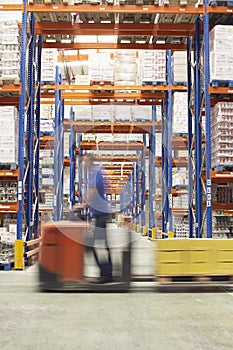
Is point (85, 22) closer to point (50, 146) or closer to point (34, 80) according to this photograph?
point (34, 80)

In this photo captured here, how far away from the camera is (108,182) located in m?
11.0

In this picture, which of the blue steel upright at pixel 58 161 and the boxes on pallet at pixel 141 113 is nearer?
the blue steel upright at pixel 58 161

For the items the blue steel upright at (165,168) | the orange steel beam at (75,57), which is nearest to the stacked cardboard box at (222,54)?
the blue steel upright at (165,168)

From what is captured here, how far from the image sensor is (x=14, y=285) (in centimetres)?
686

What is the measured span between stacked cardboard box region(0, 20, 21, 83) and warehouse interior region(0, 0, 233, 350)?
0.07 ft

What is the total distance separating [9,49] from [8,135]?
1.77 meters

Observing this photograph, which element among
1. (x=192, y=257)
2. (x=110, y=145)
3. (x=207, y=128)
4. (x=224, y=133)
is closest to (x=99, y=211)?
(x=192, y=257)

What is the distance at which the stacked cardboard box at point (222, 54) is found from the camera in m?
8.90

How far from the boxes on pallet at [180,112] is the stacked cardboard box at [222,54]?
424 centimetres

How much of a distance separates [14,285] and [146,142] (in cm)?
1365

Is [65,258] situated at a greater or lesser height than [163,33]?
lesser

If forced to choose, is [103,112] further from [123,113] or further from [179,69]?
[179,69]

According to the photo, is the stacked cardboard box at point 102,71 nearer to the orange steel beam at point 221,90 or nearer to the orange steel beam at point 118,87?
the orange steel beam at point 118,87

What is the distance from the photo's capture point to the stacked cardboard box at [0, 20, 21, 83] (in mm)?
9102
